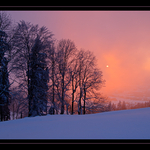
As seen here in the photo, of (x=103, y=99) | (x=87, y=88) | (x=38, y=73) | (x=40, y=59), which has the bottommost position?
(x=103, y=99)

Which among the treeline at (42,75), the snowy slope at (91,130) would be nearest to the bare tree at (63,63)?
the treeline at (42,75)

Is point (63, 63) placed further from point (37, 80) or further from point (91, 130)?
point (91, 130)

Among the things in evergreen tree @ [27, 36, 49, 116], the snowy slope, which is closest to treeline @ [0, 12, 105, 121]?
evergreen tree @ [27, 36, 49, 116]

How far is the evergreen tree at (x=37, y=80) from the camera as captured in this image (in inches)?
502

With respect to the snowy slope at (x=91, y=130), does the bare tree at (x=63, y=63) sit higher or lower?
higher

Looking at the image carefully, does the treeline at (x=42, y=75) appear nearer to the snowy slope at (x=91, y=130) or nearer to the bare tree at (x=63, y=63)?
the bare tree at (x=63, y=63)

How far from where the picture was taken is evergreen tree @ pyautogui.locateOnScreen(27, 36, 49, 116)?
12.7 meters

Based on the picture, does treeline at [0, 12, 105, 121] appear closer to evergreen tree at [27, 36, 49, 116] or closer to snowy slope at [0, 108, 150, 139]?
evergreen tree at [27, 36, 49, 116]
